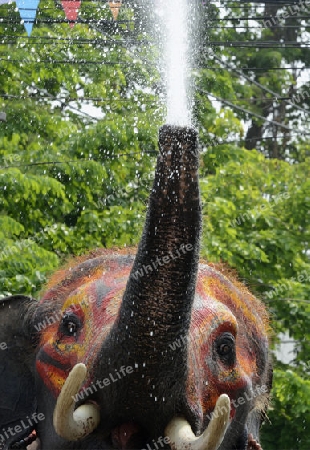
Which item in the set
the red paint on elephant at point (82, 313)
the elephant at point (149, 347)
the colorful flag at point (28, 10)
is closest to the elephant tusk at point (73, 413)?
the elephant at point (149, 347)

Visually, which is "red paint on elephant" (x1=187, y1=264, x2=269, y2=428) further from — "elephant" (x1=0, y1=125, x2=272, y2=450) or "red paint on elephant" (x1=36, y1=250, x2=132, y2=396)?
"red paint on elephant" (x1=36, y1=250, x2=132, y2=396)

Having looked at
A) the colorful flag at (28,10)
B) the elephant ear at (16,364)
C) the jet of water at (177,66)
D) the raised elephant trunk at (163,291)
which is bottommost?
the elephant ear at (16,364)

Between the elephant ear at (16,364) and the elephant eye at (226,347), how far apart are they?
1.00 m

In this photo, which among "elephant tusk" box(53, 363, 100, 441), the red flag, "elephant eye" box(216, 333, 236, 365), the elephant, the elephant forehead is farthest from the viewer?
the red flag

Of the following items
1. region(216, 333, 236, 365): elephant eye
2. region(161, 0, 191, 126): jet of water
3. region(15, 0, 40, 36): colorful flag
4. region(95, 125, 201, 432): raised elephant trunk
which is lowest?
region(216, 333, 236, 365): elephant eye

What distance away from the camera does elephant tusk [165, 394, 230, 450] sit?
3197 mm

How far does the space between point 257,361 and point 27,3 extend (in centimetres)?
324

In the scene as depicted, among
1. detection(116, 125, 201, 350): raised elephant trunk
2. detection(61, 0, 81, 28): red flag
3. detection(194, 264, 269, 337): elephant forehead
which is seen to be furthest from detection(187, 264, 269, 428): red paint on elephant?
detection(61, 0, 81, 28): red flag

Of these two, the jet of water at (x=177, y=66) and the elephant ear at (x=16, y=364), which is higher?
the jet of water at (x=177, y=66)

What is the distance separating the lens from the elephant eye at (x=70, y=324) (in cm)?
409

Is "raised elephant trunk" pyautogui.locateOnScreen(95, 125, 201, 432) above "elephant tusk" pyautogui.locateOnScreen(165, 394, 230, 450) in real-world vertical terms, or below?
above

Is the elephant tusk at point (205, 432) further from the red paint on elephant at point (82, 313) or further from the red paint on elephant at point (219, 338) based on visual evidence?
the red paint on elephant at point (82, 313)

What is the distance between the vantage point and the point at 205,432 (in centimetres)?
331

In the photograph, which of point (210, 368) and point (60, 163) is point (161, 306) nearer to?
point (210, 368)
